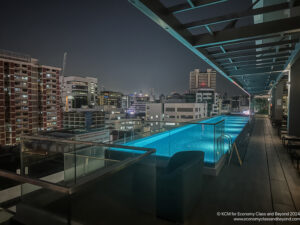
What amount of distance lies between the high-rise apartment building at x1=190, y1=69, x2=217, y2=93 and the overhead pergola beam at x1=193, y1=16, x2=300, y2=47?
413 feet

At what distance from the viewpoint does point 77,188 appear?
102 centimetres

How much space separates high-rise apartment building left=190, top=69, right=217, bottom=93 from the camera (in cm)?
12644

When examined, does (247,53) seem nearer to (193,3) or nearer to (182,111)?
(193,3)

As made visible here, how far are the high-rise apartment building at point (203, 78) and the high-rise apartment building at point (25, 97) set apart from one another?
97975mm

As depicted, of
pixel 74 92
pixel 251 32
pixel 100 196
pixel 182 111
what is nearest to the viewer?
pixel 100 196

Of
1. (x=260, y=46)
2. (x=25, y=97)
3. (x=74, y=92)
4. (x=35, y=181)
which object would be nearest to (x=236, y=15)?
(x=260, y=46)

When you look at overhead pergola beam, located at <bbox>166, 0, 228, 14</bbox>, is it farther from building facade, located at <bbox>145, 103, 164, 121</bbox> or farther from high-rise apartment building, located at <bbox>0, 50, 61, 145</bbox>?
high-rise apartment building, located at <bbox>0, 50, 61, 145</bbox>


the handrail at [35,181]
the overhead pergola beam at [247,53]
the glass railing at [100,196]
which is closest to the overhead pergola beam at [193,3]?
the glass railing at [100,196]

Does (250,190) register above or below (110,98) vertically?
below

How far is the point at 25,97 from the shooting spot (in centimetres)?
4256

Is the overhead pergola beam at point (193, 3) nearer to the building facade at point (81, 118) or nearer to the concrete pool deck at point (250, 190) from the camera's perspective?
the concrete pool deck at point (250, 190)

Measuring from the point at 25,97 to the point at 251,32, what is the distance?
52.1 m

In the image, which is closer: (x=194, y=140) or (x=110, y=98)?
(x=194, y=140)

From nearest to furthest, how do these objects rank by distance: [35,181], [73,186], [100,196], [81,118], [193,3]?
[73,186]
[35,181]
[100,196]
[193,3]
[81,118]
